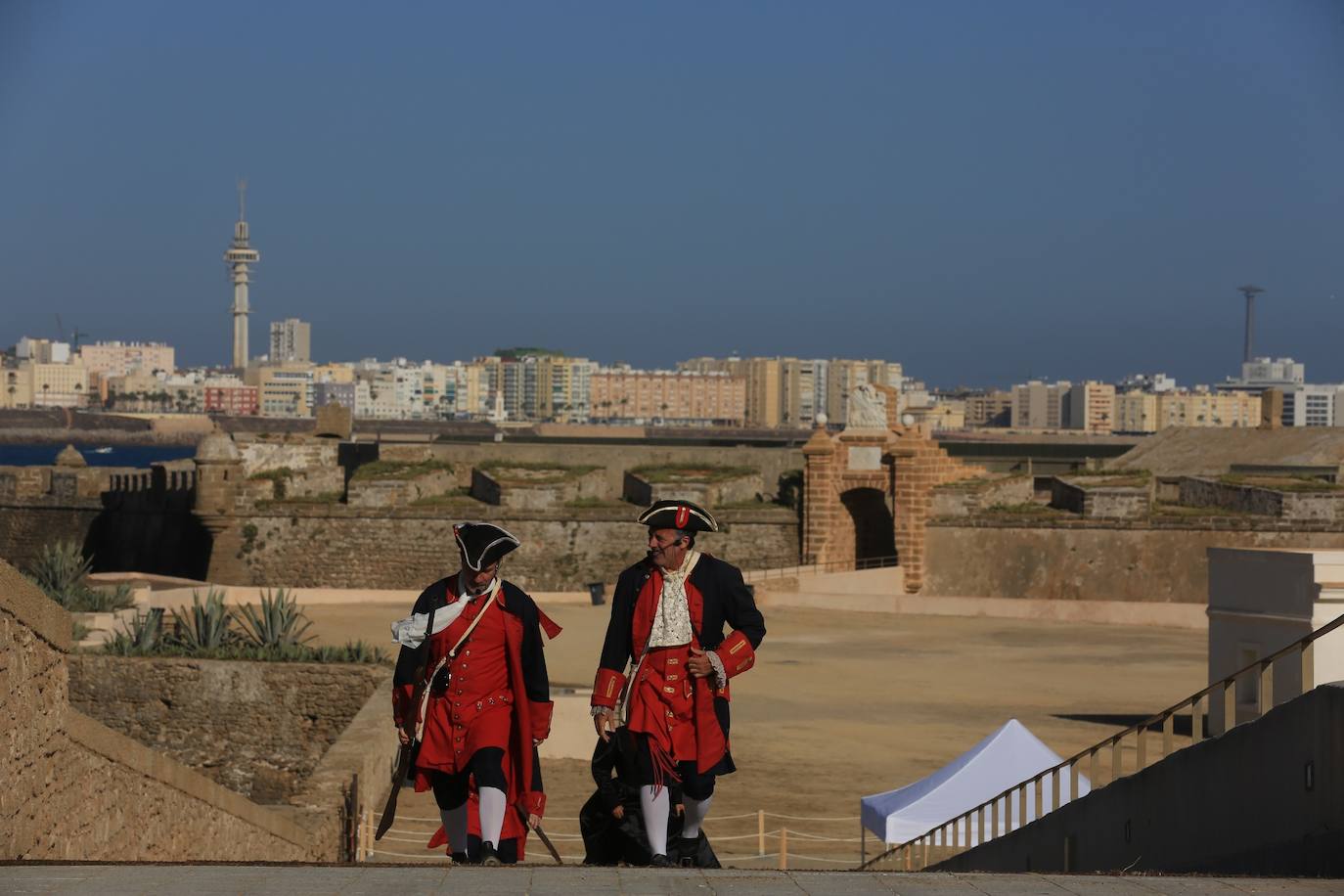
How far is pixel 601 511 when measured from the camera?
1314 inches

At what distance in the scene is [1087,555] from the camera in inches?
1244

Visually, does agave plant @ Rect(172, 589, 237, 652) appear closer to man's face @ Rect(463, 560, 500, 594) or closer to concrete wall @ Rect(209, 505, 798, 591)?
man's face @ Rect(463, 560, 500, 594)

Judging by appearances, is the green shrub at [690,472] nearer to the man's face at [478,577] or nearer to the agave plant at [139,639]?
the agave plant at [139,639]

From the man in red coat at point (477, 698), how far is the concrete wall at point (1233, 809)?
298 cm

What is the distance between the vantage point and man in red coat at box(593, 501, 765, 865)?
22.3ft

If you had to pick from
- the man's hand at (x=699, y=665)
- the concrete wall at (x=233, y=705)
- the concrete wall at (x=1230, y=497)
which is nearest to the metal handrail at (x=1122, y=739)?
the man's hand at (x=699, y=665)

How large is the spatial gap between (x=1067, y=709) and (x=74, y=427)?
164 metres

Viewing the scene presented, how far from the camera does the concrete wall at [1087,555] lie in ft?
101

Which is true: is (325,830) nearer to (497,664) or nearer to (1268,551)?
(497,664)

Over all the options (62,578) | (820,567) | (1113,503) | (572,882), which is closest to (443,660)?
(572,882)

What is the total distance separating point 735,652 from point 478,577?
1.05 metres

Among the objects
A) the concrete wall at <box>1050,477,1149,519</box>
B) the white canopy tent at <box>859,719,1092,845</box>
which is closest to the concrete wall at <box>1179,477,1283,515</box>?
the concrete wall at <box>1050,477,1149,519</box>

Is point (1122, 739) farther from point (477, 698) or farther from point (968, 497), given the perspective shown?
point (968, 497)

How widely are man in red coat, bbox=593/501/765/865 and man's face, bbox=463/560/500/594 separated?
1.68 feet
